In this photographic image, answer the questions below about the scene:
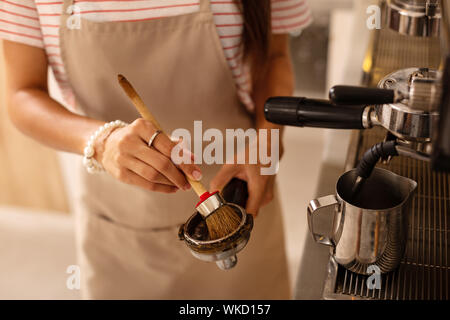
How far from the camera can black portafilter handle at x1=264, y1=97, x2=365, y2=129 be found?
1.84 ft

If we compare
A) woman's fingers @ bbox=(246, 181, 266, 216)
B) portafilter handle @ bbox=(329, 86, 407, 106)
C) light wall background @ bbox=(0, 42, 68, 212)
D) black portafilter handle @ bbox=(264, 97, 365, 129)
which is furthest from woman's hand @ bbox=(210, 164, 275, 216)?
light wall background @ bbox=(0, 42, 68, 212)

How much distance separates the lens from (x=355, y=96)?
48cm

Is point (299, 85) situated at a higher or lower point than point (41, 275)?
higher

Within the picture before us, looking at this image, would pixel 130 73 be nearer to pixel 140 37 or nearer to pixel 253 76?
pixel 140 37

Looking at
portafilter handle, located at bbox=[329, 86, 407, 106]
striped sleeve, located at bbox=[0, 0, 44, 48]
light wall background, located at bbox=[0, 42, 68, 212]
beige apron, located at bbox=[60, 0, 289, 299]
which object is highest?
striped sleeve, located at bbox=[0, 0, 44, 48]

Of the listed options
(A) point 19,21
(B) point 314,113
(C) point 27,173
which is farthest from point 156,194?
(C) point 27,173

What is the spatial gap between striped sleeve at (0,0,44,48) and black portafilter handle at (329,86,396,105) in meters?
0.59

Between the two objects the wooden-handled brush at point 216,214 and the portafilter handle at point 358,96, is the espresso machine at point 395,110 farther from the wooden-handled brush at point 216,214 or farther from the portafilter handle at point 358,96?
the wooden-handled brush at point 216,214

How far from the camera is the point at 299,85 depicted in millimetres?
2330

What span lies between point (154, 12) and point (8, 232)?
1.49m

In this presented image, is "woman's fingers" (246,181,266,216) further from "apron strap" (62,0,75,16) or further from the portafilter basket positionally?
"apron strap" (62,0,75,16)

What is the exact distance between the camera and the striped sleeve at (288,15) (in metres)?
0.97

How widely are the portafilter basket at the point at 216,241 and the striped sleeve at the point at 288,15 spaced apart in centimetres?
47
